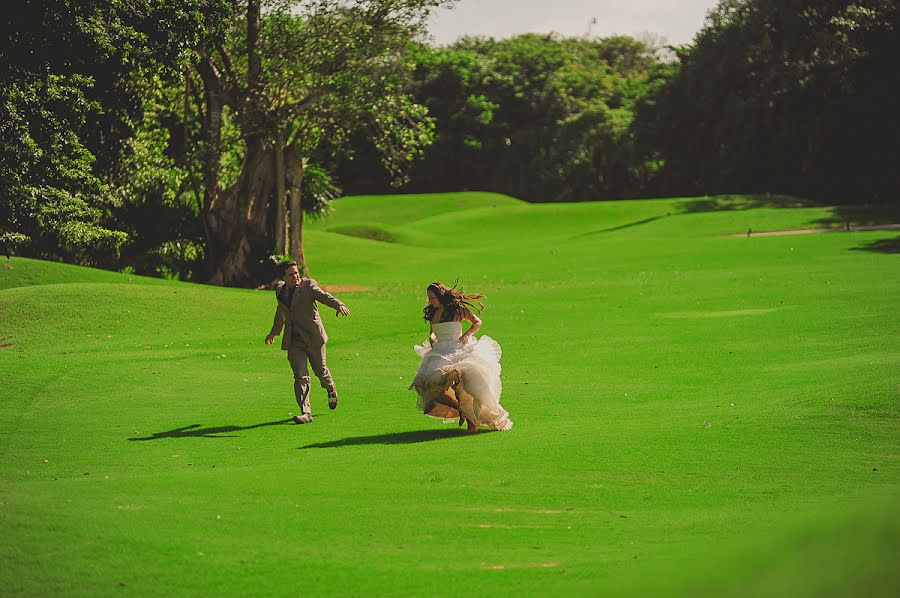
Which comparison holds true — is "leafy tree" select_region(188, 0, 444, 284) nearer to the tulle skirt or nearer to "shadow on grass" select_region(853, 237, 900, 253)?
"shadow on grass" select_region(853, 237, 900, 253)

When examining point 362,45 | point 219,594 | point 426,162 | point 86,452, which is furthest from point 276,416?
point 426,162

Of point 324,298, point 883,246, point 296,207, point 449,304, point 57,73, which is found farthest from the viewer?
point 296,207

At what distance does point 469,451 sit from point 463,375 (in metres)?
1.40

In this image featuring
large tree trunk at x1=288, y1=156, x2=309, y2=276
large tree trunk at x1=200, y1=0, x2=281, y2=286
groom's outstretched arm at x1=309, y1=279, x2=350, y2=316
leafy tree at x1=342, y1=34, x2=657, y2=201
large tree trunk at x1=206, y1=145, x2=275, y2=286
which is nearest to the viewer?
groom's outstretched arm at x1=309, y1=279, x2=350, y2=316

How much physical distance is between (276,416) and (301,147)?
28.0m

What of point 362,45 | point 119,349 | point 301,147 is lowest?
point 119,349

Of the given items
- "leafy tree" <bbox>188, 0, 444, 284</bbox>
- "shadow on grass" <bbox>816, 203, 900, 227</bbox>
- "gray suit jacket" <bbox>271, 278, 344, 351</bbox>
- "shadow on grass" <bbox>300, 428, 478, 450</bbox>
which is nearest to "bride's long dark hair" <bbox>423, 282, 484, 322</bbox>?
"shadow on grass" <bbox>300, 428, 478, 450</bbox>

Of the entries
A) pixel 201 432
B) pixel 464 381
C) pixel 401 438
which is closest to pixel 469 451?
pixel 464 381

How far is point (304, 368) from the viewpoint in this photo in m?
16.4

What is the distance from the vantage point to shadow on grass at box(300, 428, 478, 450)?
1441 centimetres

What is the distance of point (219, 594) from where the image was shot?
789 centimetres

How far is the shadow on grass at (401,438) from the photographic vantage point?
47.3 feet

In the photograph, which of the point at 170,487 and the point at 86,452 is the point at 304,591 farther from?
A: the point at 86,452

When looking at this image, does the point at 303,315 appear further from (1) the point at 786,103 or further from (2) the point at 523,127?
(2) the point at 523,127
